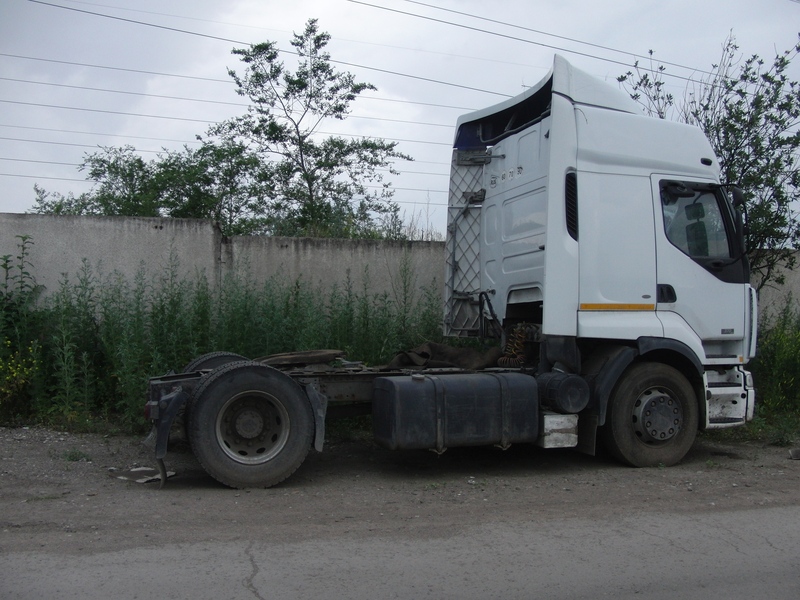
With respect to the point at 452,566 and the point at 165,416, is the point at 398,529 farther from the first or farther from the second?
the point at 165,416

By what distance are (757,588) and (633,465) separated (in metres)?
2.96

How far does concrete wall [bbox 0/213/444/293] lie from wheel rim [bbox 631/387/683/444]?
434cm

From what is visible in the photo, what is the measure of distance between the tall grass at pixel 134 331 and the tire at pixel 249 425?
94.1 inches

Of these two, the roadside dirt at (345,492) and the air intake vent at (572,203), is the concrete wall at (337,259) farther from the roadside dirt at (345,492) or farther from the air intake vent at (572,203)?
the air intake vent at (572,203)

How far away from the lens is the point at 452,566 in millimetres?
4562

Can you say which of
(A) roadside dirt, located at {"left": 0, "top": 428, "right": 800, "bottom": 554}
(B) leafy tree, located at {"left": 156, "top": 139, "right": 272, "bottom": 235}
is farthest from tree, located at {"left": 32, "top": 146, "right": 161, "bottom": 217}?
(A) roadside dirt, located at {"left": 0, "top": 428, "right": 800, "bottom": 554}

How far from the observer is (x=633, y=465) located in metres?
7.29

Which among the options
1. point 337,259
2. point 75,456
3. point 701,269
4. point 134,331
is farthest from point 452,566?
point 337,259

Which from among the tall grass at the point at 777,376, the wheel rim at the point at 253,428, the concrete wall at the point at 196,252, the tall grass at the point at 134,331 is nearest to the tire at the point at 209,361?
the tall grass at the point at 134,331

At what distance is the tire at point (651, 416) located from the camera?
23.6 ft

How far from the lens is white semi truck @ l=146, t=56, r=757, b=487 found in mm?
6511

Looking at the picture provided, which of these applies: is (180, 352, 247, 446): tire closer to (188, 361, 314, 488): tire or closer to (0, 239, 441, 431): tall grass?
(188, 361, 314, 488): tire

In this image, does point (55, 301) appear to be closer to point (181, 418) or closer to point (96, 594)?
point (181, 418)

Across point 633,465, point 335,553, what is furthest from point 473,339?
point 335,553
